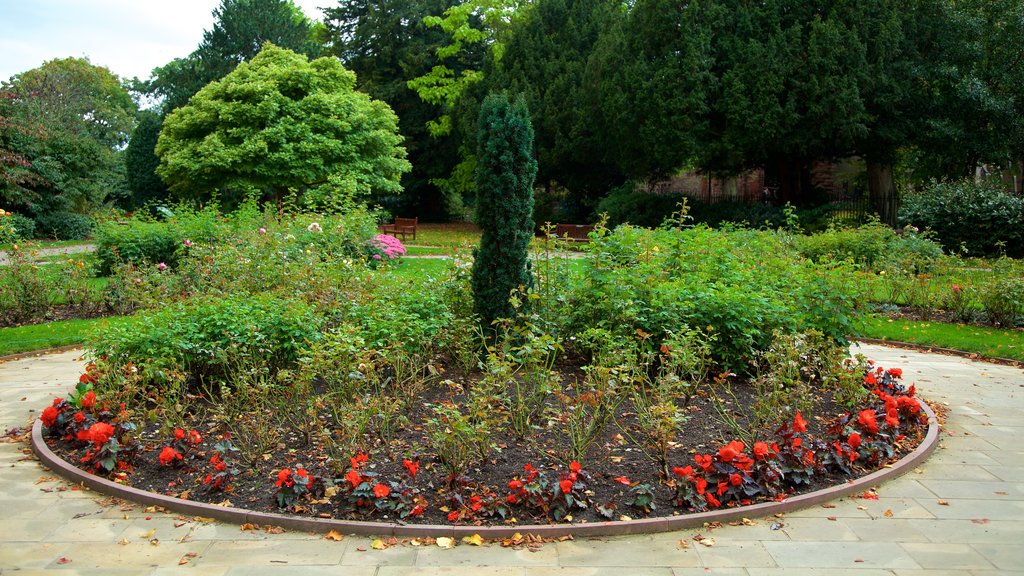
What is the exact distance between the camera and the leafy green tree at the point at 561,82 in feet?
87.0

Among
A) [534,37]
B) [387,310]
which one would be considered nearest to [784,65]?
[534,37]

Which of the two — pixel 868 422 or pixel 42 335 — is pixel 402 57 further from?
pixel 868 422

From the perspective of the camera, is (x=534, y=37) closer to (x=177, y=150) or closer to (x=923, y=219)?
(x=177, y=150)

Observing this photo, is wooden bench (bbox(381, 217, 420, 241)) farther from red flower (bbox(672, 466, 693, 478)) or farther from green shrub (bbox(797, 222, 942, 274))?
red flower (bbox(672, 466, 693, 478))

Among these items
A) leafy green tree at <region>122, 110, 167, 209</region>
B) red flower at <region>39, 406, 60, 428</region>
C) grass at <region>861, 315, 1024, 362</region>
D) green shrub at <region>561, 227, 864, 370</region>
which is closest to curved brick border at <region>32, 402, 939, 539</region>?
red flower at <region>39, 406, 60, 428</region>

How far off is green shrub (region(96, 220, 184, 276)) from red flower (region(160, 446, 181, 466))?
8.59 meters

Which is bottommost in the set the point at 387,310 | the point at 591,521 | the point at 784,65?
the point at 591,521

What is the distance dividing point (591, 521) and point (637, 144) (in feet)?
64.6

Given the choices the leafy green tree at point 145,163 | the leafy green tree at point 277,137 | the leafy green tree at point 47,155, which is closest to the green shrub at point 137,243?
the leafy green tree at point 277,137

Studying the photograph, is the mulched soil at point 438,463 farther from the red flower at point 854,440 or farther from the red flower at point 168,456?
the red flower at point 854,440

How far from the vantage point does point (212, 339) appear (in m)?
6.00

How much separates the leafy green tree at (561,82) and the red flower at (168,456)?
Answer: 22.5 meters

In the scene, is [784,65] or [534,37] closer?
[784,65]

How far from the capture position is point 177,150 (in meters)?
22.7
